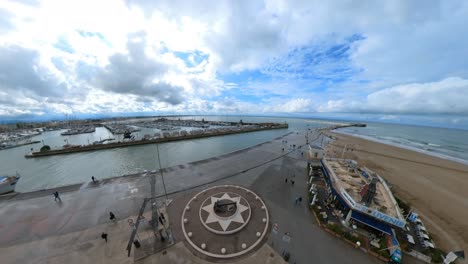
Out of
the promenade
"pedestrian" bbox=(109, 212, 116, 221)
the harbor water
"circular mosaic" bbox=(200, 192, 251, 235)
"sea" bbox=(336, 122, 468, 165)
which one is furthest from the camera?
"sea" bbox=(336, 122, 468, 165)

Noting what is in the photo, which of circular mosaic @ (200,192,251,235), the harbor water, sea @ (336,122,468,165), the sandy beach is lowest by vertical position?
sea @ (336,122,468,165)

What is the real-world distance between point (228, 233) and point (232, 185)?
7543 mm

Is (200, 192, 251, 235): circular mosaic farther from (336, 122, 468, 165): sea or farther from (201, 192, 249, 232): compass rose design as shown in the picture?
(336, 122, 468, 165): sea

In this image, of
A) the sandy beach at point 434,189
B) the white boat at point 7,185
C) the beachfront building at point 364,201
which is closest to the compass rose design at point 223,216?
the beachfront building at point 364,201

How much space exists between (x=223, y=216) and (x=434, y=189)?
31.7 m

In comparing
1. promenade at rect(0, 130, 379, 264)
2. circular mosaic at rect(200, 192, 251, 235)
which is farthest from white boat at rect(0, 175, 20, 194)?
circular mosaic at rect(200, 192, 251, 235)

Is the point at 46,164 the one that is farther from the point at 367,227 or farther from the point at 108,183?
the point at 367,227

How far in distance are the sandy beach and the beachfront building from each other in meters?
4.69

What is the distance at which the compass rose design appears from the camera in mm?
13195

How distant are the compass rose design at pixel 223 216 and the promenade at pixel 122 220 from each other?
2.69 m

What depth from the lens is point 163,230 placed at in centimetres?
1273

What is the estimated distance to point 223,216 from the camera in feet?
45.4

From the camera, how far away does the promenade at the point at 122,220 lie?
10.9m

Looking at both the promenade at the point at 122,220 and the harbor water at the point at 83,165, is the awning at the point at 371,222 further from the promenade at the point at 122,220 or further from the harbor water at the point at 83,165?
the harbor water at the point at 83,165
